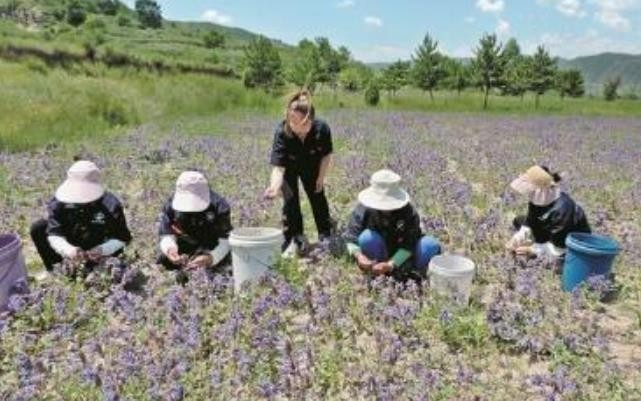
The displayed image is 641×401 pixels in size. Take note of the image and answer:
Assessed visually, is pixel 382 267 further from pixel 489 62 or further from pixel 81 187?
pixel 489 62

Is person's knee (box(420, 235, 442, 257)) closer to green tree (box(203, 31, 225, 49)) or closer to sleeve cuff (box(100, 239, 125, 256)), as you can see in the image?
sleeve cuff (box(100, 239, 125, 256))

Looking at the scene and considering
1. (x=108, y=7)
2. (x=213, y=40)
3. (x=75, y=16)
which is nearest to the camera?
(x=75, y=16)

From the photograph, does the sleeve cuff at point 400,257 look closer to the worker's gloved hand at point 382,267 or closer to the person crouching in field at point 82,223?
the worker's gloved hand at point 382,267

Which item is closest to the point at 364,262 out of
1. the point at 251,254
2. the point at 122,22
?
the point at 251,254

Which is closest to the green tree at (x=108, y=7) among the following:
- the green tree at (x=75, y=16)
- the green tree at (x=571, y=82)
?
the green tree at (x=75, y=16)

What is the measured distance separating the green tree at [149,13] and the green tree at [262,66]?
81461 millimetres

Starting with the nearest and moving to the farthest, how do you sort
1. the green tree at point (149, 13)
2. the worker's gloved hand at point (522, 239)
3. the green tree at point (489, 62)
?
1. the worker's gloved hand at point (522, 239)
2. the green tree at point (489, 62)
3. the green tree at point (149, 13)

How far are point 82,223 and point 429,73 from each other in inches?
1656

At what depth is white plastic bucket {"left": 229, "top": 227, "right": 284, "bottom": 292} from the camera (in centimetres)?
500

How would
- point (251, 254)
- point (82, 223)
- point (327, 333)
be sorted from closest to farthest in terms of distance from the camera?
point (327, 333) → point (251, 254) → point (82, 223)

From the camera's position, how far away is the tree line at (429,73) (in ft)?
147

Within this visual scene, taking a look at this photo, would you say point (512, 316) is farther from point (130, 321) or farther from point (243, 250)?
point (130, 321)

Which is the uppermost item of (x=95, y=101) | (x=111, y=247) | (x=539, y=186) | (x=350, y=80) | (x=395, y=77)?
(x=539, y=186)

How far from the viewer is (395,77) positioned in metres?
51.2
